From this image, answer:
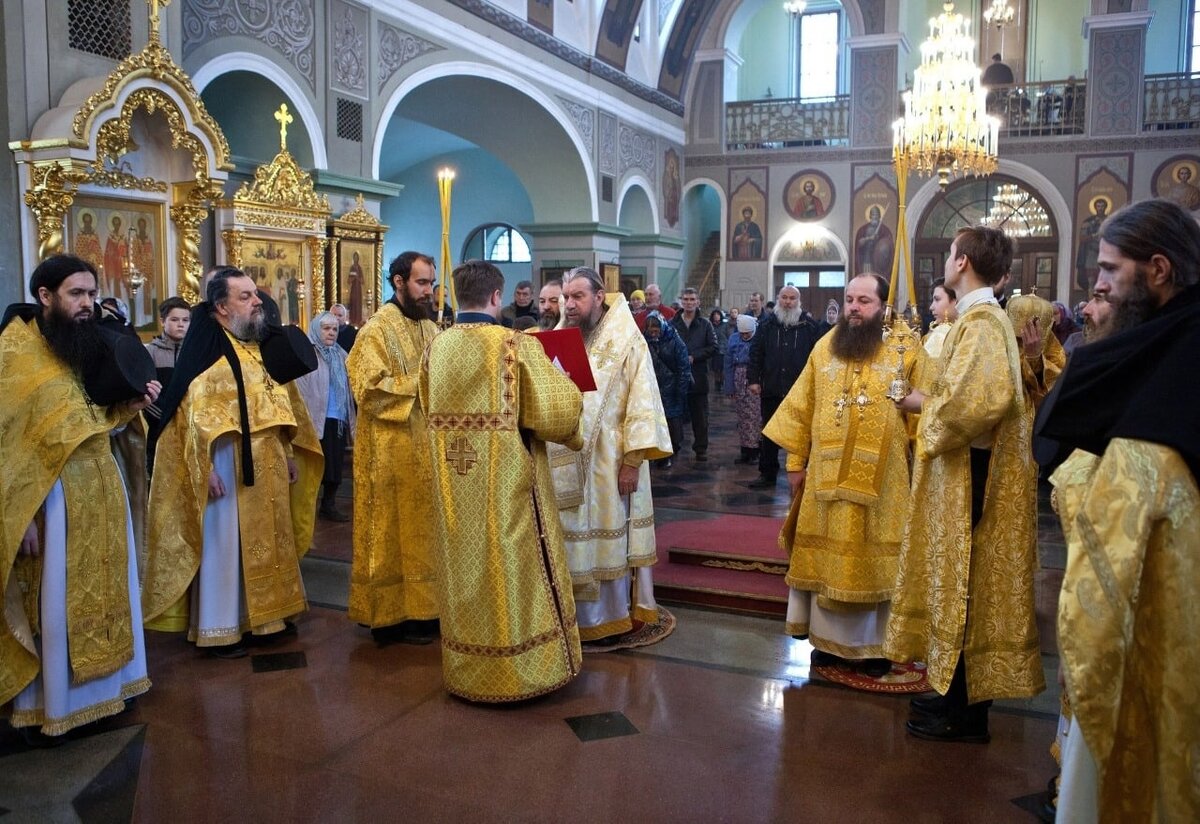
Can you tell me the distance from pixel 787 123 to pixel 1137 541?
18.2 meters

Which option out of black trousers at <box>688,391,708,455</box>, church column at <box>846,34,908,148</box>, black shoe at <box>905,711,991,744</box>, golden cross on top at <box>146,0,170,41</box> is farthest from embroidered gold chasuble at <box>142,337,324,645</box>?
church column at <box>846,34,908,148</box>

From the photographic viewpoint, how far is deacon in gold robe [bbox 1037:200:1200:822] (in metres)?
1.82

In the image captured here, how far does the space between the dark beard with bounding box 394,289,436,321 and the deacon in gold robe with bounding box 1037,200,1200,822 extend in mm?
2985

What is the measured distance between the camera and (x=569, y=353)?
3.83 m

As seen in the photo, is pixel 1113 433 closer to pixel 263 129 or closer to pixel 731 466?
pixel 731 466

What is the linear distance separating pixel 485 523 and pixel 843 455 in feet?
4.62

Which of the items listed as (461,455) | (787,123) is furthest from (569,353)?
(787,123)

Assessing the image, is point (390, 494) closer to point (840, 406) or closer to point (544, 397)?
point (544, 397)

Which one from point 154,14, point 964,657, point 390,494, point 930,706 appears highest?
point 154,14

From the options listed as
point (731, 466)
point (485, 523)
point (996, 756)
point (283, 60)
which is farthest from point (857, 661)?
point (283, 60)

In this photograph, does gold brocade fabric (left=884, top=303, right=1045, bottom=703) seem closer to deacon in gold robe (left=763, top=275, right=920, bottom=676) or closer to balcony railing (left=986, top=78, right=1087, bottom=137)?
deacon in gold robe (left=763, top=275, right=920, bottom=676)

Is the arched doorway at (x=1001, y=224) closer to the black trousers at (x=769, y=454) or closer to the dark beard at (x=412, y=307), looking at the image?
the black trousers at (x=769, y=454)

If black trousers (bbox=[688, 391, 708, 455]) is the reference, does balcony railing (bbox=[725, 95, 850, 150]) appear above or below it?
above

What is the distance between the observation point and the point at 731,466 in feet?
30.2
